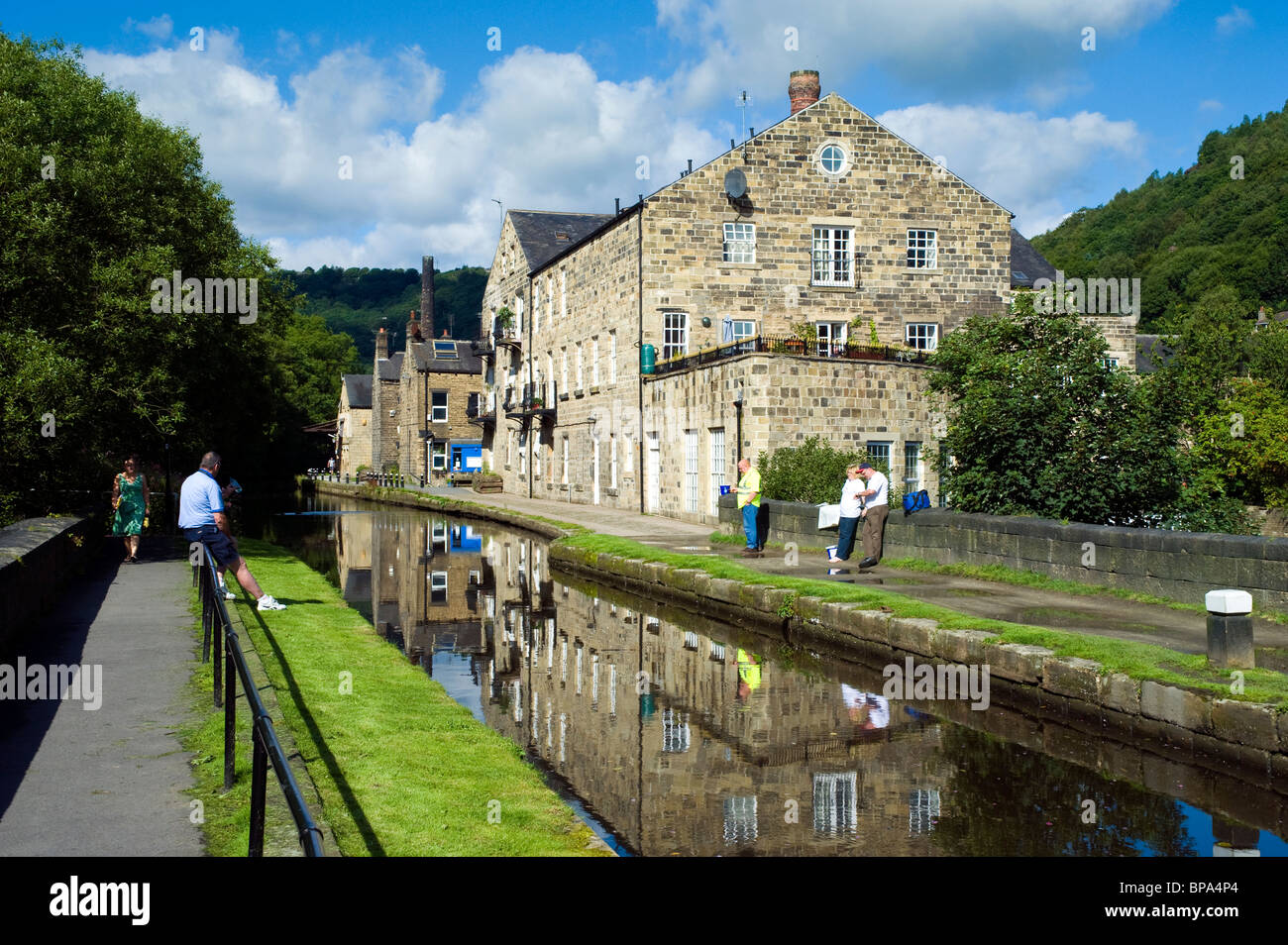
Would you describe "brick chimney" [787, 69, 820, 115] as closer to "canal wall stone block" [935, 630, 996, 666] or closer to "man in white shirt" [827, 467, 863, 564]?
"man in white shirt" [827, 467, 863, 564]

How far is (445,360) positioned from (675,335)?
31.7 metres

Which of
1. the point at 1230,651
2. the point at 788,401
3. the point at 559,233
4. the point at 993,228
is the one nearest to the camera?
the point at 1230,651

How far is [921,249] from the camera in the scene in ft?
103

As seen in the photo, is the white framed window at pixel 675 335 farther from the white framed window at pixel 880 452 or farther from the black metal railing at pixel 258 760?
the black metal railing at pixel 258 760

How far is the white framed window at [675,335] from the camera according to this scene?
30266 millimetres

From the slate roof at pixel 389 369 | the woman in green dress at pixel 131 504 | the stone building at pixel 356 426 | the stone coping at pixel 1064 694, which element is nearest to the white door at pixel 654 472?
the woman in green dress at pixel 131 504

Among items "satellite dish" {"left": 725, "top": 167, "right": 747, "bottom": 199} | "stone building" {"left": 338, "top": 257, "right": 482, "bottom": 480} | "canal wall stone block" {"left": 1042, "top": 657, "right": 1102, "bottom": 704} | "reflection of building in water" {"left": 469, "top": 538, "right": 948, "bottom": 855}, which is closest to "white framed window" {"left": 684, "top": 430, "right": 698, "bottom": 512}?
"satellite dish" {"left": 725, "top": 167, "right": 747, "bottom": 199}

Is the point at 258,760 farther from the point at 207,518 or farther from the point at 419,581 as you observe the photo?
the point at 419,581

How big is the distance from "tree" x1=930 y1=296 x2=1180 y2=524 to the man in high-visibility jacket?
327 centimetres

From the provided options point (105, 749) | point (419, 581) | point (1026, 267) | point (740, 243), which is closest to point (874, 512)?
point (419, 581)
